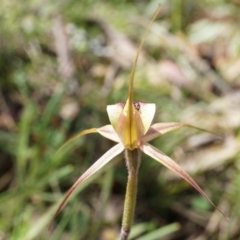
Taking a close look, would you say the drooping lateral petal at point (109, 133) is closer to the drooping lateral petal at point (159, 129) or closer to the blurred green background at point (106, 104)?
the drooping lateral petal at point (159, 129)

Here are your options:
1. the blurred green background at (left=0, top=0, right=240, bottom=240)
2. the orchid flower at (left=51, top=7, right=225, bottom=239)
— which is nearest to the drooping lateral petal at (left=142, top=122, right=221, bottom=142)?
the orchid flower at (left=51, top=7, right=225, bottom=239)

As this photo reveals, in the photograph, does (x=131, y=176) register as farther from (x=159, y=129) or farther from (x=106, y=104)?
(x=106, y=104)

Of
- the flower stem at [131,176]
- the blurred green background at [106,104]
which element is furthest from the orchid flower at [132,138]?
the blurred green background at [106,104]

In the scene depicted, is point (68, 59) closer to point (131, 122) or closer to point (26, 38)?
point (26, 38)

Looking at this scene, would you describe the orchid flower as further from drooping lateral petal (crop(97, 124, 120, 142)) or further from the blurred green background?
the blurred green background

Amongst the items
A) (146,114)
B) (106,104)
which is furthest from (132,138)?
(106,104)

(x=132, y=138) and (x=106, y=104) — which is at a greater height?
(x=106, y=104)

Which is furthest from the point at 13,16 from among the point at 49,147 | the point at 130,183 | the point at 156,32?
the point at 130,183
